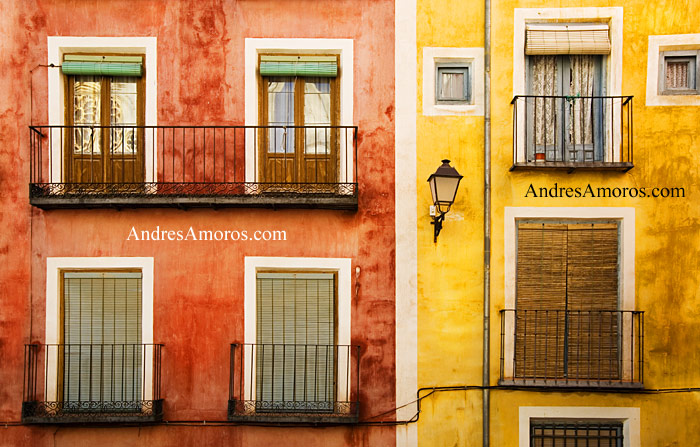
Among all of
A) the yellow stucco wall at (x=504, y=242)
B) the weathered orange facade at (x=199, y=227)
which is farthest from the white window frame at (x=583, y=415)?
the weathered orange facade at (x=199, y=227)

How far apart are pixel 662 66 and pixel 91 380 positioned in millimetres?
8826

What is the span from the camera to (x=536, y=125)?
773 cm

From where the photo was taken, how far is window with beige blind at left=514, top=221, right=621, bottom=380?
7.53 meters

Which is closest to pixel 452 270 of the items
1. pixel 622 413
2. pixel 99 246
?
pixel 622 413

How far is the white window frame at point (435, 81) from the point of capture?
296 inches

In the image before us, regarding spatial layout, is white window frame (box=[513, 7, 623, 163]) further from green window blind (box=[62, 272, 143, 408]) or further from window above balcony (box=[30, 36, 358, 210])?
green window blind (box=[62, 272, 143, 408])

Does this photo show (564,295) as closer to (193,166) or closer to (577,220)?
(577,220)

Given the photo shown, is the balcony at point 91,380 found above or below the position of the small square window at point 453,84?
below

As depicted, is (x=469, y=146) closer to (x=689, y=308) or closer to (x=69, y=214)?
(x=689, y=308)

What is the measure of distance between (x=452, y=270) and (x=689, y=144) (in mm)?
3606

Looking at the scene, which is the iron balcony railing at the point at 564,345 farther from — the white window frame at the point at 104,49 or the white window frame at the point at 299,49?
the white window frame at the point at 104,49

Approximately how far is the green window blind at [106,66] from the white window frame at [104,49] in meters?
0.12

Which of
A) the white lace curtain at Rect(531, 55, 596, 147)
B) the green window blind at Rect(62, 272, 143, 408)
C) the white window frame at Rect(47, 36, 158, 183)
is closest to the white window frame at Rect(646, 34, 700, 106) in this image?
the white lace curtain at Rect(531, 55, 596, 147)

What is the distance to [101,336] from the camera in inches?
299
